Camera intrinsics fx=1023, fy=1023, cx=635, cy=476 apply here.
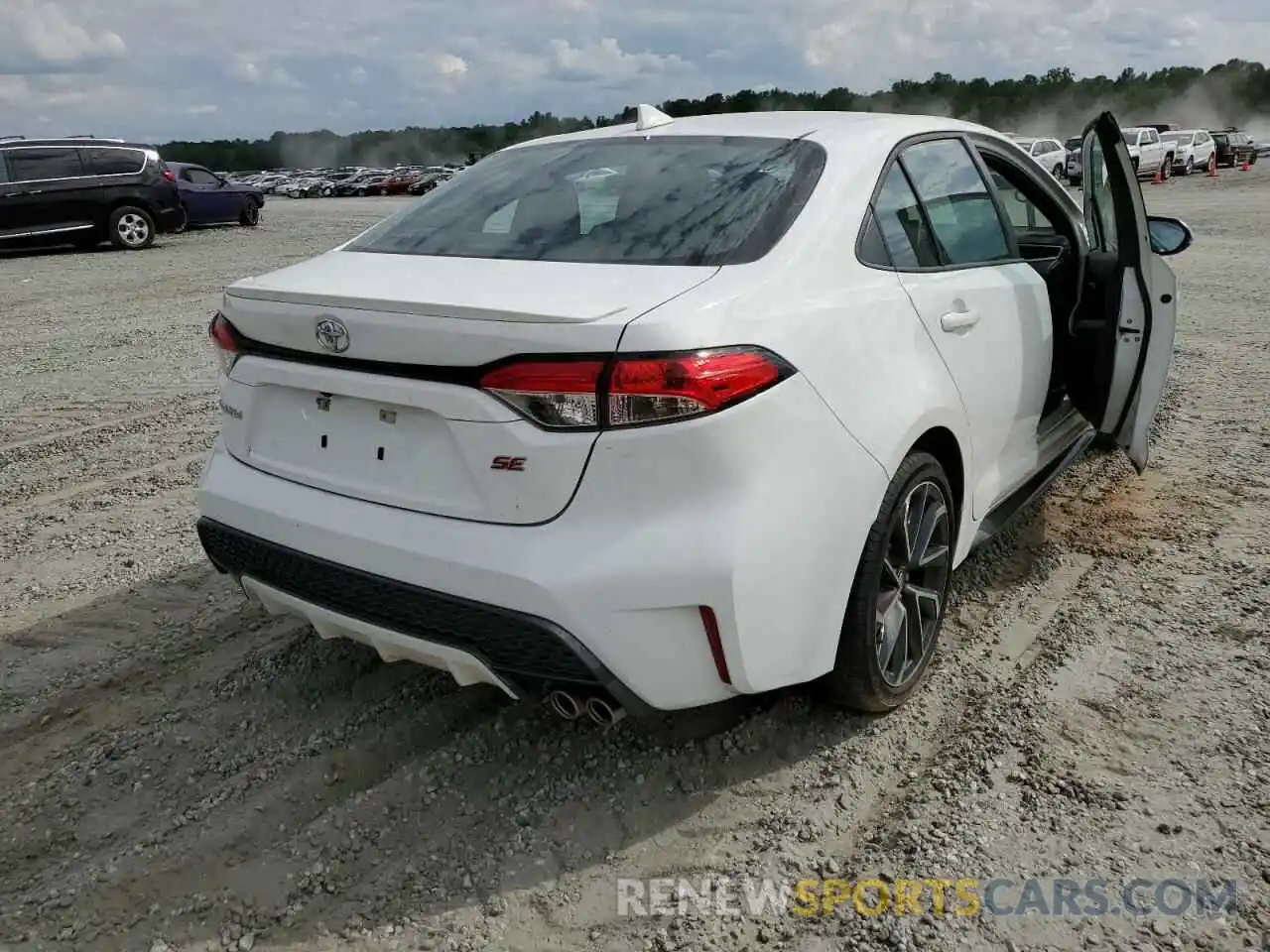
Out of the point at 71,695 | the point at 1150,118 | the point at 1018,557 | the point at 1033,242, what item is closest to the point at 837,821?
the point at 1018,557

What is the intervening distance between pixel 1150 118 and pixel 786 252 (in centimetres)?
8253

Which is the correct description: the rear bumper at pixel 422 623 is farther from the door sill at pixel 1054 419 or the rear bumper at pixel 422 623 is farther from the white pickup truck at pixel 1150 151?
the white pickup truck at pixel 1150 151

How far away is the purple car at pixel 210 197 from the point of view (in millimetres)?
22500

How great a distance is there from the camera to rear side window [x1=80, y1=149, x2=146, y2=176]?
1744 centimetres

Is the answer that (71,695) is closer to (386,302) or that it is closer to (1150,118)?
(386,302)

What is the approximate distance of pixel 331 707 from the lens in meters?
3.13

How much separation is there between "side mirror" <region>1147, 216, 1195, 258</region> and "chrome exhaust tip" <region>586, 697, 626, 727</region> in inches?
134

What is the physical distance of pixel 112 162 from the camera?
17.7m

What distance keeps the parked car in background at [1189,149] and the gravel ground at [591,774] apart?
34.5 meters

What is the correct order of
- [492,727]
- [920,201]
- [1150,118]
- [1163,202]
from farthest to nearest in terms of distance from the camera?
[1150,118]
[1163,202]
[920,201]
[492,727]

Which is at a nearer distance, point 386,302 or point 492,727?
point 386,302

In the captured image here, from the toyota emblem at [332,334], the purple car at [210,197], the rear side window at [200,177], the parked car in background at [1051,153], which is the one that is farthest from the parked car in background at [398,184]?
the toyota emblem at [332,334]

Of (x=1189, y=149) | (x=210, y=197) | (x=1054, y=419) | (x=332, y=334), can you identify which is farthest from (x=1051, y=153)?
(x=332, y=334)

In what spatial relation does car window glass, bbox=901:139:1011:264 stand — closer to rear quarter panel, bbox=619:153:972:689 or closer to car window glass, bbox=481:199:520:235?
rear quarter panel, bbox=619:153:972:689
